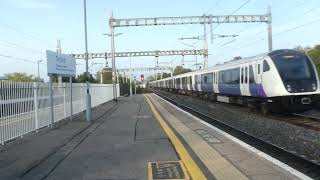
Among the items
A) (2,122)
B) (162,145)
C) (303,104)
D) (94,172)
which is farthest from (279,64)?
(94,172)

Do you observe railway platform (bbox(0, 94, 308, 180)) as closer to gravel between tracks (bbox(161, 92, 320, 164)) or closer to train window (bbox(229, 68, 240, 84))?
gravel between tracks (bbox(161, 92, 320, 164))

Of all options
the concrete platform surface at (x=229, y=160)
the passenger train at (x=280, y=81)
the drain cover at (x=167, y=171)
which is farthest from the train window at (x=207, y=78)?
the drain cover at (x=167, y=171)

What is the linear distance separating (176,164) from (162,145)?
3011mm

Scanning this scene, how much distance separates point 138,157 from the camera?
1109 cm

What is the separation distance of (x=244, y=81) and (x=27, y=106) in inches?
545

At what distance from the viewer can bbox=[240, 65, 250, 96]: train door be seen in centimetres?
2608

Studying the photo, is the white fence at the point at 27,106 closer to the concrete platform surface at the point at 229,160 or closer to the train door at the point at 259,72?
the concrete platform surface at the point at 229,160

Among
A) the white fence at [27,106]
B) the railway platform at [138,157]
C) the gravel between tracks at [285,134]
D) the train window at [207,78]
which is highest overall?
the train window at [207,78]

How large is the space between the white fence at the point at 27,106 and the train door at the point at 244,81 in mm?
8890

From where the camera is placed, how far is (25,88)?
15.6 m

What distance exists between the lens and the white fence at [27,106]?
44.4 ft

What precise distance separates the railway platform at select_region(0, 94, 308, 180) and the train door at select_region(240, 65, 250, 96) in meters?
10.3

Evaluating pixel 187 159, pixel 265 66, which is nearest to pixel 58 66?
pixel 265 66

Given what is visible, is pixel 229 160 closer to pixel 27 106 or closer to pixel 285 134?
pixel 285 134
